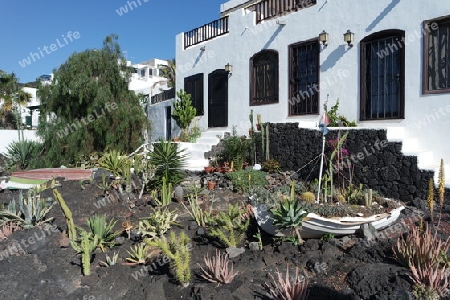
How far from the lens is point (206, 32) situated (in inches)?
566

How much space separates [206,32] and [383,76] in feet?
24.5

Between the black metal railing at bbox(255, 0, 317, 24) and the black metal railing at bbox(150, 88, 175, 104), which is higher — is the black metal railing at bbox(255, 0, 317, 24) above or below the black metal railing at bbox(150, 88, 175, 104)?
above

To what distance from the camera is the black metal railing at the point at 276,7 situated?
36.4ft

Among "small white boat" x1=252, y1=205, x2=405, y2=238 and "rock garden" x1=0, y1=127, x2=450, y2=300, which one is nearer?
"rock garden" x1=0, y1=127, x2=450, y2=300

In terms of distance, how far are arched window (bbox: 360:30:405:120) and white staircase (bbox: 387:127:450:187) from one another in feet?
1.97

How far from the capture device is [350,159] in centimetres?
848

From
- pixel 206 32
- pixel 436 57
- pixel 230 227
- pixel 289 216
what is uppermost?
pixel 206 32

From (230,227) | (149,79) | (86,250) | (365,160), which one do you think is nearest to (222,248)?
(230,227)

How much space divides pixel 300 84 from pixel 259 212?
6.37 m

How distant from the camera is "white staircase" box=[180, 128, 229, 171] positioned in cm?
1105

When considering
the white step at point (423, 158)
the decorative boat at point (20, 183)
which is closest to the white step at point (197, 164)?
the decorative boat at point (20, 183)

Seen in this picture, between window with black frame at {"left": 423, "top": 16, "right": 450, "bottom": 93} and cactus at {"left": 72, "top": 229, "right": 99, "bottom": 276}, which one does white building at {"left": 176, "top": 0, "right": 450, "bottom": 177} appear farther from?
cactus at {"left": 72, "top": 229, "right": 99, "bottom": 276}

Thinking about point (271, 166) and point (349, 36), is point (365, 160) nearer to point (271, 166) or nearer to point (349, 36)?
point (271, 166)

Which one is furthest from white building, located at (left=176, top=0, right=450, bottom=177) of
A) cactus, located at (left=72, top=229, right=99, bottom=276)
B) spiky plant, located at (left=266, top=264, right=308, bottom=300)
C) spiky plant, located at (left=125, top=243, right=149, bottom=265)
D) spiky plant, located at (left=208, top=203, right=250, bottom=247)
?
cactus, located at (left=72, top=229, right=99, bottom=276)
